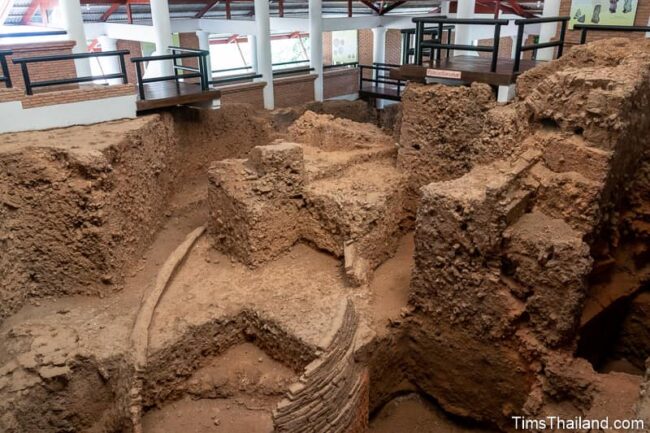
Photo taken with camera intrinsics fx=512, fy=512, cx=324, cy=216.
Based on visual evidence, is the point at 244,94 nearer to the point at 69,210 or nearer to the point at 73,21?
the point at 73,21

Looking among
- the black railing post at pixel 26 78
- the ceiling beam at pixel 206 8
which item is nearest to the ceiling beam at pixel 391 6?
the ceiling beam at pixel 206 8

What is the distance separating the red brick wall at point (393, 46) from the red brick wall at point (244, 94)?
10.3 m

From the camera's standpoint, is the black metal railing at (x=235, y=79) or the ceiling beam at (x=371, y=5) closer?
the black metal railing at (x=235, y=79)

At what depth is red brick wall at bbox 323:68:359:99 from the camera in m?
16.5

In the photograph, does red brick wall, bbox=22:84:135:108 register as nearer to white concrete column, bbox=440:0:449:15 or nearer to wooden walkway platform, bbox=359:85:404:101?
wooden walkway platform, bbox=359:85:404:101

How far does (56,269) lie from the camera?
7297 millimetres

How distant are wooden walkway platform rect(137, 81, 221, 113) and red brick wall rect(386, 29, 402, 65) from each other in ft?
43.2

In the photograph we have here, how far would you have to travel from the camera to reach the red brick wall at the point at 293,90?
45.5 ft

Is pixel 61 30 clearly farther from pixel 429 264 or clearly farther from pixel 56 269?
pixel 429 264

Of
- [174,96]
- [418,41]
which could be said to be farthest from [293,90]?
[418,41]

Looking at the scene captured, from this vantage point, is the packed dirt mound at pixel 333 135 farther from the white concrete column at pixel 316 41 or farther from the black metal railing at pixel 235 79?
the white concrete column at pixel 316 41

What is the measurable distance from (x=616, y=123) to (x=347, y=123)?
5.21 meters

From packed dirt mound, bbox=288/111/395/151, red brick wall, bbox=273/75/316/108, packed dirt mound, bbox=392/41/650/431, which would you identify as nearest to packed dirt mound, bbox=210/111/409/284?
packed dirt mound, bbox=288/111/395/151

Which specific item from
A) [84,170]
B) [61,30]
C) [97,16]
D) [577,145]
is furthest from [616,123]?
[97,16]
